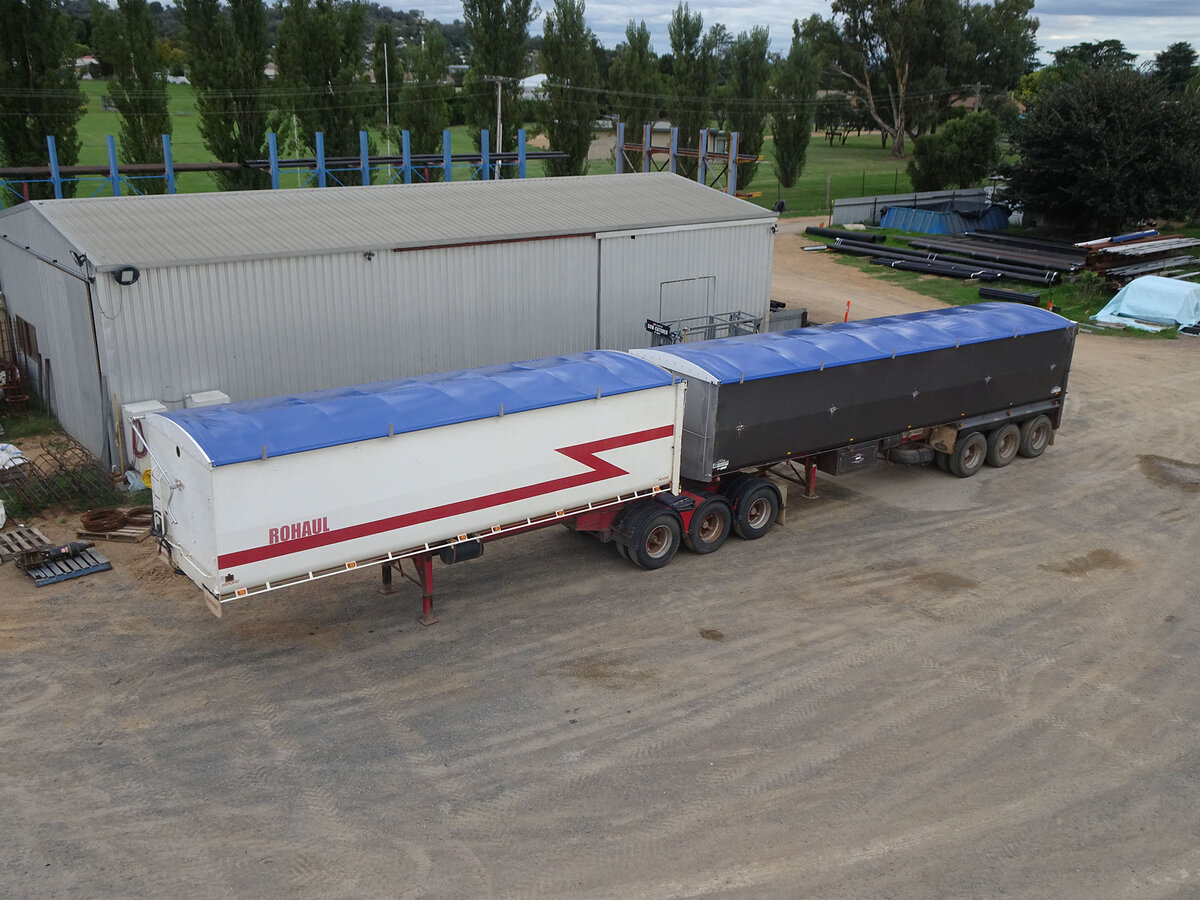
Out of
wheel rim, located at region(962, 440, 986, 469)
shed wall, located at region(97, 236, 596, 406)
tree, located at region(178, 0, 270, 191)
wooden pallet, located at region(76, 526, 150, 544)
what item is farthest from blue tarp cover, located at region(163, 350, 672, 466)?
tree, located at region(178, 0, 270, 191)

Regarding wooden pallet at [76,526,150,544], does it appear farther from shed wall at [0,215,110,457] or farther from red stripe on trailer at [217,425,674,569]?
red stripe on trailer at [217,425,674,569]

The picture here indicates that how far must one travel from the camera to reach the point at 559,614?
49.2ft

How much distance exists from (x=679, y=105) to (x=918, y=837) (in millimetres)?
50211

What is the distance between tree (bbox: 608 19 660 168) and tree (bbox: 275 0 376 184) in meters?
14.5

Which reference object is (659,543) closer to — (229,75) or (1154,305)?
(1154,305)

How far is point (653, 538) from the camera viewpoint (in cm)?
1644

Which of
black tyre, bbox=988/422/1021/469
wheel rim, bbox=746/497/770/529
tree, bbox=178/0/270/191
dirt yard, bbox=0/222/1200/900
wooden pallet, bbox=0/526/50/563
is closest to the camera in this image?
dirt yard, bbox=0/222/1200/900

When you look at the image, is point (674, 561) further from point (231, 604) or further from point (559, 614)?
point (231, 604)

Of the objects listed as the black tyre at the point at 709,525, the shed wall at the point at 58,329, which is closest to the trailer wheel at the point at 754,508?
the black tyre at the point at 709,525

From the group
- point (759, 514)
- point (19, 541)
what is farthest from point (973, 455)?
point (19, 541)

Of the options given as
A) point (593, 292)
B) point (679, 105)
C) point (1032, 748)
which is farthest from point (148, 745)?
point (679, 105)

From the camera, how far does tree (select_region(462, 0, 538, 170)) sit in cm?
4578

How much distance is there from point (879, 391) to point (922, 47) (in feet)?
223

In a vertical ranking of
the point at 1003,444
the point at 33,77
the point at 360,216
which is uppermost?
the point at 33,77
